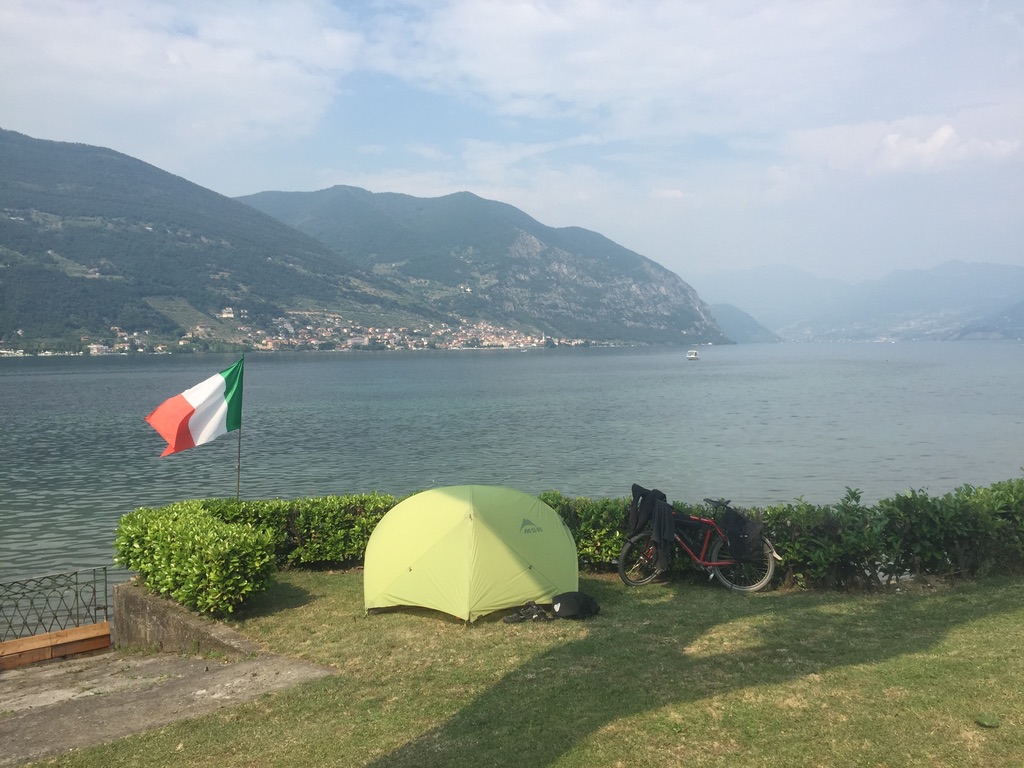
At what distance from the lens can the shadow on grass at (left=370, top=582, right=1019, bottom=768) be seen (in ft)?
20.9

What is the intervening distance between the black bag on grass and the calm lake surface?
45.2 feet

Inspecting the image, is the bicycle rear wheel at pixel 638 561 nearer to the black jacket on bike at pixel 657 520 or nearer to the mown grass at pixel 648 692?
the black jacket on bike at pixel 657 520

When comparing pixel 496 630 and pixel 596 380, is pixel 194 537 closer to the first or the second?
pixel 496 630

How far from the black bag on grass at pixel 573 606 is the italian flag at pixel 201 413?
588cm

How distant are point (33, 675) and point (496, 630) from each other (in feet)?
19.4

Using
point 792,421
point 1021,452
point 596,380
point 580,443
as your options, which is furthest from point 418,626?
point 596,380

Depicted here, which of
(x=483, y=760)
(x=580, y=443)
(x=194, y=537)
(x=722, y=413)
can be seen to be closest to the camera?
(x=483, y=760)

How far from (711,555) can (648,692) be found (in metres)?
5.07

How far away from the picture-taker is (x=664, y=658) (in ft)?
27.3

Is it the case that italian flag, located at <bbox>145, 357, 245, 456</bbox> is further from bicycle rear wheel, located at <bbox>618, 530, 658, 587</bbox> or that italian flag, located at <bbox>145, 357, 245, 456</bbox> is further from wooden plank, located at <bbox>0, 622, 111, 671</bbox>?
bicycle rear wheel, located at <bbox>618, 530, 658, 587</bbox>

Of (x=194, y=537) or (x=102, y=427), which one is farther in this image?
(x=102, y=427)

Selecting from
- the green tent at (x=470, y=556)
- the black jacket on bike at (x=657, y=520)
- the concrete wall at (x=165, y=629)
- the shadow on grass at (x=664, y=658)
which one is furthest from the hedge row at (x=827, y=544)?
the green tent at (x=470, y=556)

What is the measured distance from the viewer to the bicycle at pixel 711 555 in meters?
11.7

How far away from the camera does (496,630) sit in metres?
9.93
